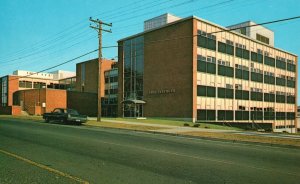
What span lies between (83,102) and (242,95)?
3047 centimetres

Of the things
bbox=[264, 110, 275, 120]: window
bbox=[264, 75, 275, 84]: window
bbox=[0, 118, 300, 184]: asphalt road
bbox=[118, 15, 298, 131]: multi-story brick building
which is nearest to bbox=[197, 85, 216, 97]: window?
bbox=[118, 15, 298, 131]: multi-story brick building

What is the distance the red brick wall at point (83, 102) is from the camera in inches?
2291

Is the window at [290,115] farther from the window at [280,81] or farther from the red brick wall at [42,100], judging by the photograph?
the red brick wall at [42,100]

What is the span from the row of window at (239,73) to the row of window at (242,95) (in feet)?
7.99

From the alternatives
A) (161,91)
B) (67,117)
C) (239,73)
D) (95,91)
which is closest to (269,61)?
(239,73)

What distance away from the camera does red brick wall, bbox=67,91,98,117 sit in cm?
5819

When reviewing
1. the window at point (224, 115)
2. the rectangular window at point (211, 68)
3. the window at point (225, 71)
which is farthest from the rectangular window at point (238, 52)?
the window at point (224, 115)

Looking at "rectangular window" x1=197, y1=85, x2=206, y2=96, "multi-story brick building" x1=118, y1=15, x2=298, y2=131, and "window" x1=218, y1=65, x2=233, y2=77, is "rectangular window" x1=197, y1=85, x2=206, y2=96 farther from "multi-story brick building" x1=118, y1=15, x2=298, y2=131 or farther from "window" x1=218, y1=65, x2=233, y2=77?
"window" x1=218, y1=65, x2=233, y2=77

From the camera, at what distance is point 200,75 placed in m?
43.5

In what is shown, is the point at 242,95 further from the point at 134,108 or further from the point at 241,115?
the point at 134,108

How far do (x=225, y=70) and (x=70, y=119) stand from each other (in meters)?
29.0

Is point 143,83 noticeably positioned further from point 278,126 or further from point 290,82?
point 290,82

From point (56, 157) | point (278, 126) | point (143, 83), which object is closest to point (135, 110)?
point (143, 83)

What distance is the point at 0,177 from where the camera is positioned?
268 inches
